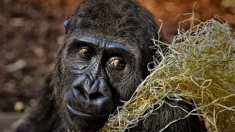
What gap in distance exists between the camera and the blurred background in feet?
27.1

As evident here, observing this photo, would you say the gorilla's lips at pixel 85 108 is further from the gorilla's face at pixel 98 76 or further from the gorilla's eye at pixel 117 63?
the gorilla's eye at pixel 117 63

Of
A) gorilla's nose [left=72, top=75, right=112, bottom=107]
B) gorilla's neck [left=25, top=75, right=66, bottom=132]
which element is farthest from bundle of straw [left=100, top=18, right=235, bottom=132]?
gorilla's neck [left=25, top=75, right=66, bottom=132]

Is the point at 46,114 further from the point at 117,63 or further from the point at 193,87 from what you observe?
the point at 193,87

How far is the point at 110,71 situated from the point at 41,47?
496 cm

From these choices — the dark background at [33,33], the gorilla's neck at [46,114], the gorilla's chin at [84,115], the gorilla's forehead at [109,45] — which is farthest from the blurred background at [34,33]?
the gorilla's chin at [84,115]

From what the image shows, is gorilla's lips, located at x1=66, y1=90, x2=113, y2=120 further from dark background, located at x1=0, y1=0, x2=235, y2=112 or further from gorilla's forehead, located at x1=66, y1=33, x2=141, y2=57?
dark background, located at x1=0, y1=0, x2=235, y2=112

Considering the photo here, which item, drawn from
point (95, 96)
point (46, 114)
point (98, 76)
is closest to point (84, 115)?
point (95, 96)

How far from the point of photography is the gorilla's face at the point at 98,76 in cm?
423

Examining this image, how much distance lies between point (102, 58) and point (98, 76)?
0.21 meters

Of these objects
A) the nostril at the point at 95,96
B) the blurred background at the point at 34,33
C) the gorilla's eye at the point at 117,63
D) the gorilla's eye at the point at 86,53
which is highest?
the blurred background at the point at 34,33

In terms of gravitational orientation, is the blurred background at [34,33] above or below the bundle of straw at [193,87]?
above

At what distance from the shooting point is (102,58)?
4.49 metres

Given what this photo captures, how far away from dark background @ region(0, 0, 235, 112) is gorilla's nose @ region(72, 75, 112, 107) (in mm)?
3992

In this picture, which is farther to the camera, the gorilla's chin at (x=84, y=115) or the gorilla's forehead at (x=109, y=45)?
the gorilla's forehead at (x=109, y=45)
